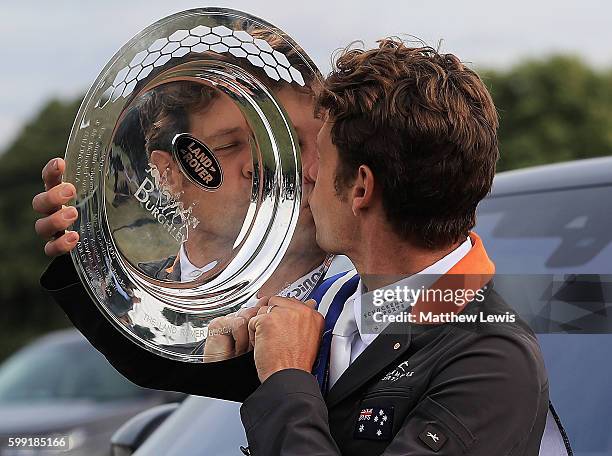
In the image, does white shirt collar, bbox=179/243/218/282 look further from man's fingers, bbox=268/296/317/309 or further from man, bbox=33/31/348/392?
man's fingers, bbox=268/296/317/309

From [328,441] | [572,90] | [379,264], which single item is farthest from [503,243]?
[572,90]

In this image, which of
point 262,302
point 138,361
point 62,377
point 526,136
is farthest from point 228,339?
point 526,136

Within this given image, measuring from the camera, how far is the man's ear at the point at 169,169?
6.64 ft

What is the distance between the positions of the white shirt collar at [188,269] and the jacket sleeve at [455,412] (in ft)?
1.22

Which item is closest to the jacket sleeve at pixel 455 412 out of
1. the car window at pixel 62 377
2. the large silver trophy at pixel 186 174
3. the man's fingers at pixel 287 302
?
the man's fingers at pixel 287 302

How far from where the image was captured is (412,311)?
6.42ft

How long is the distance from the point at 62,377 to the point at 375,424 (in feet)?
28.9

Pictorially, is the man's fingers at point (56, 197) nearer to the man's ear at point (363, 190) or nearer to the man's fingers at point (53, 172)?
the man's fingers at point (53, 172)

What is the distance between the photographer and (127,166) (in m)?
1.97

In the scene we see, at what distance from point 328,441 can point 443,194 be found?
489 millimetres

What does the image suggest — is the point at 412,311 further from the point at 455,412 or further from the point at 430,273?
the point at 455,412

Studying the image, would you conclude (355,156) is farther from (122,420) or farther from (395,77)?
(122,420)

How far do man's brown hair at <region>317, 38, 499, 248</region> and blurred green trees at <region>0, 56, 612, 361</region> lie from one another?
2211 centimetres

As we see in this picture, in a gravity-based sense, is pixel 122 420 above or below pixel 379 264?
below
